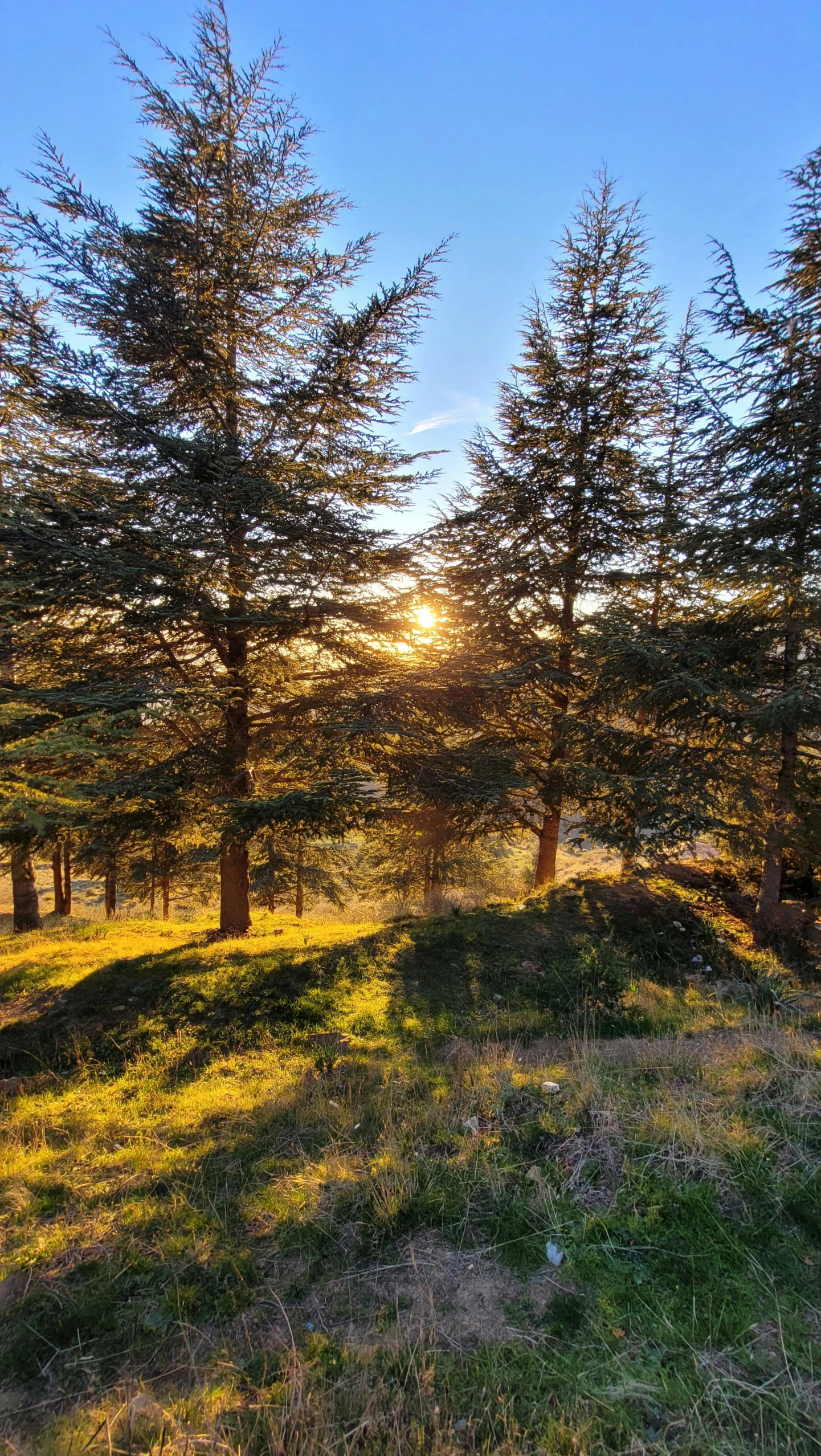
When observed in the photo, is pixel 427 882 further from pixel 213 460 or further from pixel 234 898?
pixel 213 460

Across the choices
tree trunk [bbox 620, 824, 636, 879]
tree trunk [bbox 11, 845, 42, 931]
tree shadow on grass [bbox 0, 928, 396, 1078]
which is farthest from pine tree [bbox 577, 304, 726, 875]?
tree trunk [bbox 11, 845, 42, 931]

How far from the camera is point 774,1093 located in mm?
3703

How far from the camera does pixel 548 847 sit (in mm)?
12148

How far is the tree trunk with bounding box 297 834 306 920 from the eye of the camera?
1205 cm

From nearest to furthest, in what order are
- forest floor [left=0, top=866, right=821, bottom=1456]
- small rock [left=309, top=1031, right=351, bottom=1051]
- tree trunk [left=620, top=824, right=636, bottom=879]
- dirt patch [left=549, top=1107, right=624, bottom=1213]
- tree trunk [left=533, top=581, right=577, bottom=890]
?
forest floor [left=0, top=866, right=821, bottom=1456]
dirt patch [left=549, top=1107, right=624, bottom=1213]
small rock [left=309, top=1031, right=351, bottom=1051]
tree trunk [left=620, top=824, right=636, bottom=879]
tree trunk [left=533, top=581, right=577, bottom=890]

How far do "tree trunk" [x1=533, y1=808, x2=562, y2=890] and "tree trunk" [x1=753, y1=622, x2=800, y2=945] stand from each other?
12.5ft

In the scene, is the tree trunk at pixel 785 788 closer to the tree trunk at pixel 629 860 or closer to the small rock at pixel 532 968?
the tree trunk at pixel 629 860

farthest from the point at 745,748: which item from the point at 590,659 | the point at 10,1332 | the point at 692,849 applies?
the point at 10,1332

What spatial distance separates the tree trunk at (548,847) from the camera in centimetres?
1156

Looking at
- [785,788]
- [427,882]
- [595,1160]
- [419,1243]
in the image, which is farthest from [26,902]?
[785,788]

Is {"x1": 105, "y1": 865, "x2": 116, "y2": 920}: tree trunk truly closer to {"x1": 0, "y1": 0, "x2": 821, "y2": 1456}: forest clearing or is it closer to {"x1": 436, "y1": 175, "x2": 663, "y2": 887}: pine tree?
{"x1": 0, "y1": 0, "x2": 821, "y2": 1456}: forest clearing

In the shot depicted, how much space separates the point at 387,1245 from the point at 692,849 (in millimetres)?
8218

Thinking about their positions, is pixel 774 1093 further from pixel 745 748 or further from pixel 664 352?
pixel 664 352

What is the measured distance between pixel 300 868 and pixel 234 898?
544 centimetres
